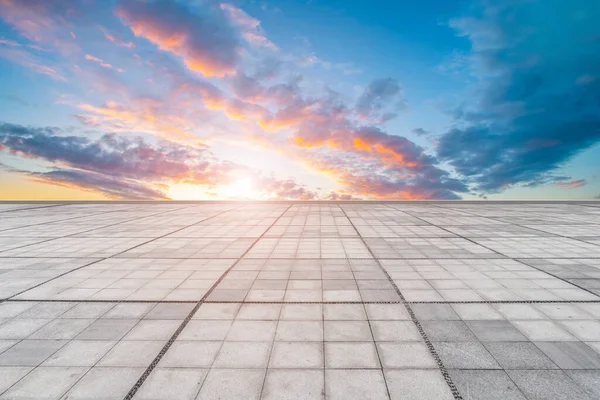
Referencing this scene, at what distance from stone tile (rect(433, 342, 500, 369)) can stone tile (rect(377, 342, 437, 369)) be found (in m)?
0.23

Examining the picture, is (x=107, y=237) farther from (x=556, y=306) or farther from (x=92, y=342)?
(x=556, y=306)

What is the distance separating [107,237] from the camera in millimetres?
13859

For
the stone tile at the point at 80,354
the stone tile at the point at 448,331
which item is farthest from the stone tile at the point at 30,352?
the stone tile at the point at 448,331

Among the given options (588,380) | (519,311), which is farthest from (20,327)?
(519,311)

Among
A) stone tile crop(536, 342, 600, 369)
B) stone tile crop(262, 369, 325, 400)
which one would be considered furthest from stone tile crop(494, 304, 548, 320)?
stone tile crop(262, 369, 325, 400)

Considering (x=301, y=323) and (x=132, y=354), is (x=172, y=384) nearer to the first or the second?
(x=132, y=354)

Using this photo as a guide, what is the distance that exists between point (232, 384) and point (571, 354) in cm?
535

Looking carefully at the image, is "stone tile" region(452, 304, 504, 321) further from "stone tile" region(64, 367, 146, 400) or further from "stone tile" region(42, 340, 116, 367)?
"stone tile" region(42, 340, 116, 367)

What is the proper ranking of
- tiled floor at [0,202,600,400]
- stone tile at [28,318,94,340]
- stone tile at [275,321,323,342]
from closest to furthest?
tiled floor at [0,202,600,400] < stone tile at [275,321,323,342] < stone tile at [28,318,94,340]

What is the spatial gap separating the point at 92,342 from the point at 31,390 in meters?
1.10

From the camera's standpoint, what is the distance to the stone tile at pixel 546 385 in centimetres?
376

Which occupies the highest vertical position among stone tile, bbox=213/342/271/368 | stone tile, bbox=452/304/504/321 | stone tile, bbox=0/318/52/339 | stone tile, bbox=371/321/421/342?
stone tile, bbox=452/304/504/321

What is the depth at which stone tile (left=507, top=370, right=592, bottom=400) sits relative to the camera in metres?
3.76

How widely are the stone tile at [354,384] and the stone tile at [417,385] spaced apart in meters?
0.14
